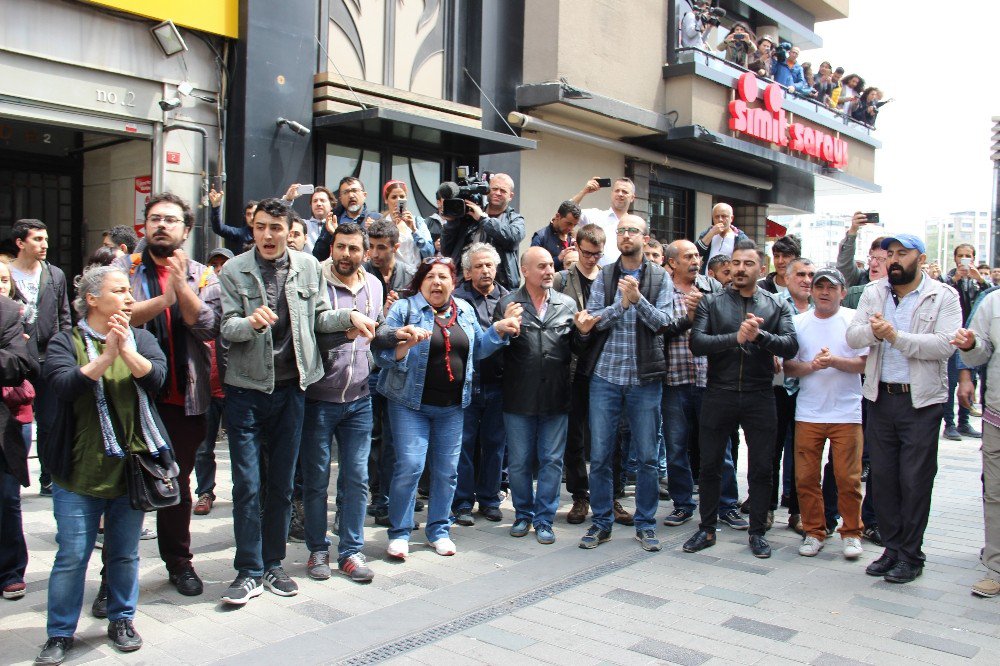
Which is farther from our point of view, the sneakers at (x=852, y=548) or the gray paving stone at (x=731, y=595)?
the sneakers at (x=852, y=548)

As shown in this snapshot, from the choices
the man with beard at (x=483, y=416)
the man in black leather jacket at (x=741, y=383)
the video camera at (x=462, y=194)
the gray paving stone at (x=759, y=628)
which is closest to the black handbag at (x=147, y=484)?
the man with beard at (x=483, y=416)

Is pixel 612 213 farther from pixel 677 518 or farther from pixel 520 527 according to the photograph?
pixel 520 527

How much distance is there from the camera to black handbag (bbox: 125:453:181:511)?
409 cm

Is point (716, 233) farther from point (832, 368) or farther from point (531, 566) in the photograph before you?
point (531, 566)

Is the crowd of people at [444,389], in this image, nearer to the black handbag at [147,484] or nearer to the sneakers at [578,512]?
the black handbag at [147,484]

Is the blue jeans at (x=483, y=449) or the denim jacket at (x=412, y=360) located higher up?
the denim jacket at (x=412, y=360)

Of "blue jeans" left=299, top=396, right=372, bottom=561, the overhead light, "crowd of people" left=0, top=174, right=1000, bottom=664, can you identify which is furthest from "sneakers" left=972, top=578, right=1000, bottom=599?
the overhead light

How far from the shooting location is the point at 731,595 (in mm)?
5145

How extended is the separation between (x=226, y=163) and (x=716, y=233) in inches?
219

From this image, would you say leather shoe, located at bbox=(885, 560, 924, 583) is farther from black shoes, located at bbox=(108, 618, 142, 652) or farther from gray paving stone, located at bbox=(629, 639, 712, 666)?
black shoes, located at bbox=(108, 618, 142, 652)

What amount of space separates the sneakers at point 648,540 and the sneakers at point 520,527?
2.62 feet

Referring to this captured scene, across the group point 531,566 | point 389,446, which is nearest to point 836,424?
point 531,566

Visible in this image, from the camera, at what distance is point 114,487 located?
4.10 m

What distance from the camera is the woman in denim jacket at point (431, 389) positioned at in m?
5.77
